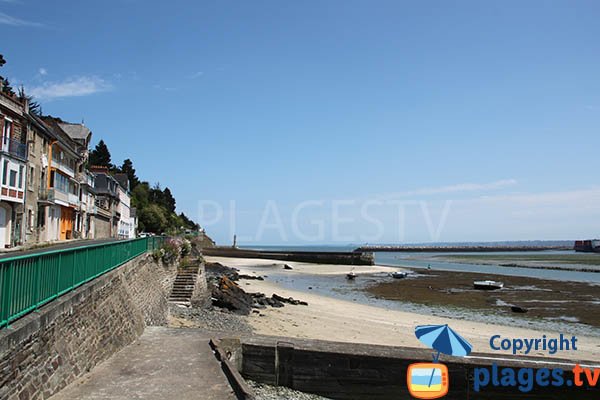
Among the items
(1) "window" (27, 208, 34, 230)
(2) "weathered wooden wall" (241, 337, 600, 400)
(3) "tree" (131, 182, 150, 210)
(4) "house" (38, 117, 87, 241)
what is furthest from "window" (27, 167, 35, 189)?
(3) "tree" (131, 182, 150, 210)

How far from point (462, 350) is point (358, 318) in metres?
15.7

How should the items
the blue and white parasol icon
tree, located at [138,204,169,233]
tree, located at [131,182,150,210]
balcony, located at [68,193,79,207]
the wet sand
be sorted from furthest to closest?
tree, located at [131,182,150,210] < tree, located at [138,204,169,233] < balcony, located at [68,193,79,207] < the wet sand < the blue and white parasol icon

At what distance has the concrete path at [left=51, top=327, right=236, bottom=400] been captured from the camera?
27.0ft

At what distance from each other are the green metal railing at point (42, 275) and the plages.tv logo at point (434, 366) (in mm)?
7746

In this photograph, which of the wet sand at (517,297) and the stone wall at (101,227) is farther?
the stone wall at (101,227)

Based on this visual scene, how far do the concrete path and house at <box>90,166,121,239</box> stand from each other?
4298cm

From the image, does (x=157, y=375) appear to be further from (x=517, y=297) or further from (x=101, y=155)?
(x=101, y=155)

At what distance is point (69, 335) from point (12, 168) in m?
22.3

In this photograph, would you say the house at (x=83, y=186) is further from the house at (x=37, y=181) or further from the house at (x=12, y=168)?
the house at (x=12, y=168)

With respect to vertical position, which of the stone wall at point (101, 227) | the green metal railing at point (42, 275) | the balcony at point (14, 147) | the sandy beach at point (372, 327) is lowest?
the sandy beach at point (372, 327)

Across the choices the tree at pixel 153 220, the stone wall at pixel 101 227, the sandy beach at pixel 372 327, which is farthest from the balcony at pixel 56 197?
the tree at pixel 153 220

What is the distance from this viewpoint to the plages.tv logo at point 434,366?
10773mm

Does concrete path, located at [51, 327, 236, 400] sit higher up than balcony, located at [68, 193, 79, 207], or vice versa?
balcony, located at [68, 193, 79, 207]

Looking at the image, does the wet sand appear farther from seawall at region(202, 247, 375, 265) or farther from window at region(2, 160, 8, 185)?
seawall at region(202, 247, 375, 265)
